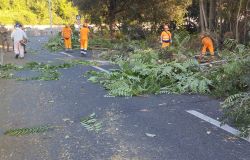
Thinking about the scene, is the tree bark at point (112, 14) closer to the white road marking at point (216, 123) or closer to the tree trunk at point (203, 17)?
the tree trunk at point (203, 17)

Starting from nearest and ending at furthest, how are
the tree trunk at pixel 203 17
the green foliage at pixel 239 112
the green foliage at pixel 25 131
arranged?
the green foliage at pixel 239 112, the green foliage at pixel 25 131, the tree trunk at pixel 203 17

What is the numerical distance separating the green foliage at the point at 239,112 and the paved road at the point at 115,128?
270mm

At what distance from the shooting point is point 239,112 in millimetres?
6645

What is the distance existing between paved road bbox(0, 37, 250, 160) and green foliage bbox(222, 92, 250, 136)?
0.27 metres

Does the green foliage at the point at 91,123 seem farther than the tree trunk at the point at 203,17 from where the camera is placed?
No

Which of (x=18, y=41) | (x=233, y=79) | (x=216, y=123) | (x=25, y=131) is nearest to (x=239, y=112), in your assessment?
(x=216, y=123)

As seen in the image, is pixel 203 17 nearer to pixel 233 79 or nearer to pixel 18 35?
pixel 18 35

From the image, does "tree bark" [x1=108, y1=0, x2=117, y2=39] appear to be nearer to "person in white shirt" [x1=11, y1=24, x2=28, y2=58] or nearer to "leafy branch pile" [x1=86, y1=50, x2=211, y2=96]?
"person in white shirt" [x1=11, y1=24, x2=28, y2=58]

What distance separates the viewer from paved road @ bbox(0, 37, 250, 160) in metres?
5.81

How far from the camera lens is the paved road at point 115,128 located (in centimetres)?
581

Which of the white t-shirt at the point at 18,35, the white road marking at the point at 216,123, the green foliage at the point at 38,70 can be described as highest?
the white t-shirt at the point at 18,35

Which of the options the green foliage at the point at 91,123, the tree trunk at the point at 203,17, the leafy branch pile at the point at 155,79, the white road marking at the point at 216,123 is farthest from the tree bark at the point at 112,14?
the green foliage at the point at 91,123

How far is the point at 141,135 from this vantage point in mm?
6648

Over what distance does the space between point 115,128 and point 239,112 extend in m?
2.09
